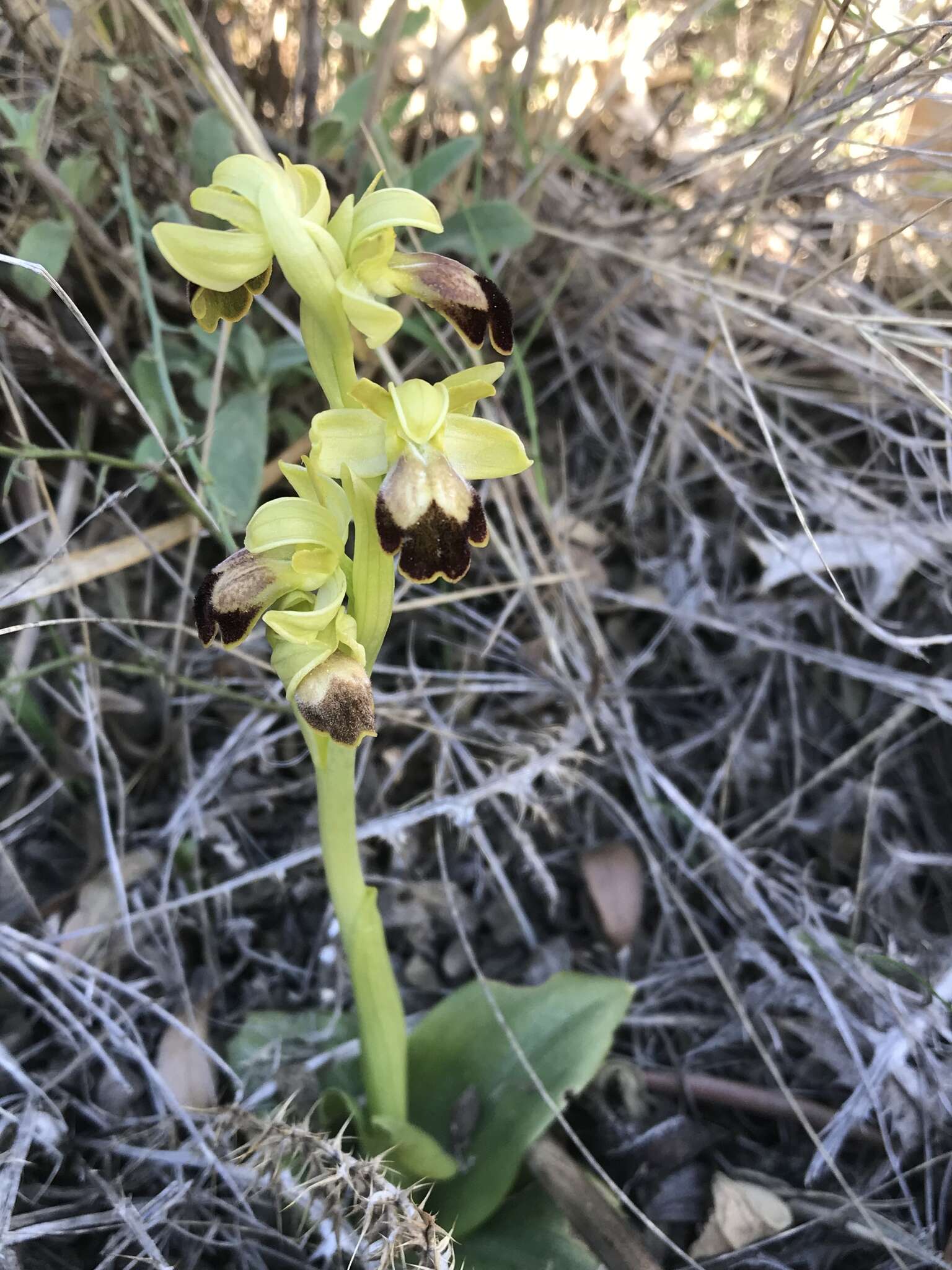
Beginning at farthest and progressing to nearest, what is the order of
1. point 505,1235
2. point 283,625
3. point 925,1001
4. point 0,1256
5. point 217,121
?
1. point 217,121
2. point 925,1001
3. point 505,1235
4. point 0,1256
5. point 283,625

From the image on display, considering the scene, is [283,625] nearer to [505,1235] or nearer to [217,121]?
[505,1235]

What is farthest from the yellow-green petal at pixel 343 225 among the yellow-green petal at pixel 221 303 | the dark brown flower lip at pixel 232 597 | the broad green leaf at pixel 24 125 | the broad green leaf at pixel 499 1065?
the broad green leaf at pixel 499 1065

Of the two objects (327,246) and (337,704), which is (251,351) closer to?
(327,246)

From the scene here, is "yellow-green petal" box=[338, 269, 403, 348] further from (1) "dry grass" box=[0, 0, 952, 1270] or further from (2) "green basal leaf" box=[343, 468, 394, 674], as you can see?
(1) "dry grass" box=[0, 0, 952, 1270]

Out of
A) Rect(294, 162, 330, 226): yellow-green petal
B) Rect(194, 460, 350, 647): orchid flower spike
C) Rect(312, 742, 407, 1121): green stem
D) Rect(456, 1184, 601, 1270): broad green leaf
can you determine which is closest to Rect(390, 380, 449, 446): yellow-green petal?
Rect(194, 460, 350, 647): orchid flower spike

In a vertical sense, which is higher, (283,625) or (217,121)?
(217,121)

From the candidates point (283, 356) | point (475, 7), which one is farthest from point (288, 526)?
point (475, 7)

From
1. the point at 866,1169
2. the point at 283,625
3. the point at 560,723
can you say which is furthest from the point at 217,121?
the point at 866,1169

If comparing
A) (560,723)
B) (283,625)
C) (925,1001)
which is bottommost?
(925,1001)
